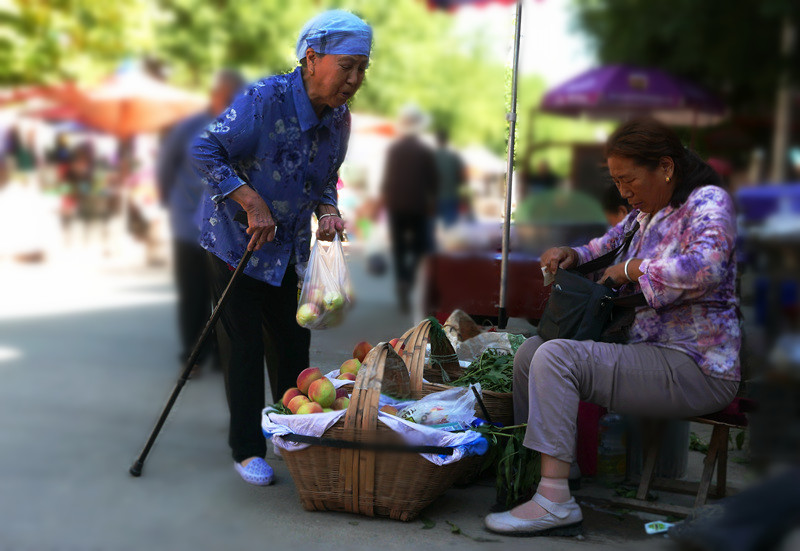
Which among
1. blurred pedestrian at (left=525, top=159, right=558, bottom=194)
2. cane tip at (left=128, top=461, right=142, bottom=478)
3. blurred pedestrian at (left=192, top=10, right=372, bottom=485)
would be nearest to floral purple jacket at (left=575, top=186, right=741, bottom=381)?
blurred pedestrian at (left=192, top=10, right=372, bottom=485)

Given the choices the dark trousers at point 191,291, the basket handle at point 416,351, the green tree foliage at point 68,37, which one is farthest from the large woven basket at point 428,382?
the green tree foliage at point 68,37

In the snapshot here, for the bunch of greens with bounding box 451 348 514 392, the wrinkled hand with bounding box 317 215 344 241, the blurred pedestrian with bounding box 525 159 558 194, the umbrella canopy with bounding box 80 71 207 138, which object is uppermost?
the umbrella canopy with bounding box 80 71 207 138

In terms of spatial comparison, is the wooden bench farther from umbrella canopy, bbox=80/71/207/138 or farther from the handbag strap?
umbrella canopy, bbox=80/71/207/138

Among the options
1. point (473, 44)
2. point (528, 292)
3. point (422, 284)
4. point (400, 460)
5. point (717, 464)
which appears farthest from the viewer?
point (473, 44)

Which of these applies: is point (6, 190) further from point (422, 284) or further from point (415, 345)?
point (415, 345)

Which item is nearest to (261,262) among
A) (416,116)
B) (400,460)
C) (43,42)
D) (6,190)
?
(400,460)

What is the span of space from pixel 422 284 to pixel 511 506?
2.52 meters

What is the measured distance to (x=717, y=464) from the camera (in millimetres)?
3686

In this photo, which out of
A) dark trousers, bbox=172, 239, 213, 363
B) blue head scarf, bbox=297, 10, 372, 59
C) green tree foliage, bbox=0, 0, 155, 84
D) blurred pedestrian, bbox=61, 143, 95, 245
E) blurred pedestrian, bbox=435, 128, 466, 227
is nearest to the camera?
blue head scarf, bbox=297, 10, 372, 59

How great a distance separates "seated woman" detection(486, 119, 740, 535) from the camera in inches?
118

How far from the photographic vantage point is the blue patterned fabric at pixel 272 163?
3316 millimetres

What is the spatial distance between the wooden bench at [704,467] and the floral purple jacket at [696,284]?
0.62 ft

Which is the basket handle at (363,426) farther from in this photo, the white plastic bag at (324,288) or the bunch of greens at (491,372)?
the bunch of greens at (491,372)

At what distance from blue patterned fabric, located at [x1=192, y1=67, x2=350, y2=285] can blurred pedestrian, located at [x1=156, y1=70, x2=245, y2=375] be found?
1.89 m
